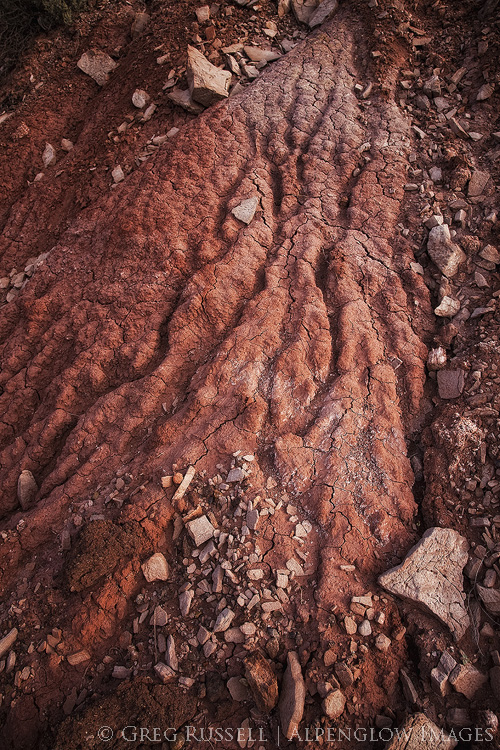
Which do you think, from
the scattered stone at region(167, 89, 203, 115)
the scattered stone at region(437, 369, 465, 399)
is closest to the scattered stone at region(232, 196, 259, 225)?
the scattered stone at region(167, 89, 203, 115)

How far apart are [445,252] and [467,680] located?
317cm

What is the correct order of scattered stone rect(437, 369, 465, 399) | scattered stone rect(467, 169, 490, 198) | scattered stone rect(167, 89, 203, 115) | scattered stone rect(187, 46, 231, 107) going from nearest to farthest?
scattered stone rect(437, 369, 465, 399) → scattered stone rect(467, 169, 490, 198) → scattered stone rect(187, 46, 231, 107) → scattered stone rect(167, 89, 203, 115)

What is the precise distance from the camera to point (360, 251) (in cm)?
377

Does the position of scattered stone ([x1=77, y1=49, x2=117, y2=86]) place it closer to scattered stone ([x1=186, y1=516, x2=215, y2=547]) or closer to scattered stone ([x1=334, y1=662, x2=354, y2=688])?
scattered stone ([x1=186, y1=516, x2=215, y2=547])

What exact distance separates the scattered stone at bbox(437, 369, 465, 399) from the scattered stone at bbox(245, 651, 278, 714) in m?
2.24

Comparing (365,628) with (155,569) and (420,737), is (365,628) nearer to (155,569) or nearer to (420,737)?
(420,737)

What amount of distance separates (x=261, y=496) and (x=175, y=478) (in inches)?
24.5

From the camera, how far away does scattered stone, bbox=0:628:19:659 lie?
2.47 meters

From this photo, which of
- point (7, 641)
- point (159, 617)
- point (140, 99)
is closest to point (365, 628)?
point (159, 617)

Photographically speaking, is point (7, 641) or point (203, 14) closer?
point (7, 641)

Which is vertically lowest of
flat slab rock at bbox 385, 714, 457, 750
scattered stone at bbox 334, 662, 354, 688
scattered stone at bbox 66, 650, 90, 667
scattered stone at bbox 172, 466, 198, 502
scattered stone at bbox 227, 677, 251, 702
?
flat slab rock at bbox 385, 714, 457, 750

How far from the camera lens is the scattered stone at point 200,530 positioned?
2.64 meters

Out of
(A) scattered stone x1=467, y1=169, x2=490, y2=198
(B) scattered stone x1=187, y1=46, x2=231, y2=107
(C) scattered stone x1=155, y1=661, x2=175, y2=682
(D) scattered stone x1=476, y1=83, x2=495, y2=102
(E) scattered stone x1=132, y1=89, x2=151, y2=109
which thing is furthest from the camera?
(E) scattered stone x1=132, y1=89, x2=151, y2=109

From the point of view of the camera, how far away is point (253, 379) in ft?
10.4
